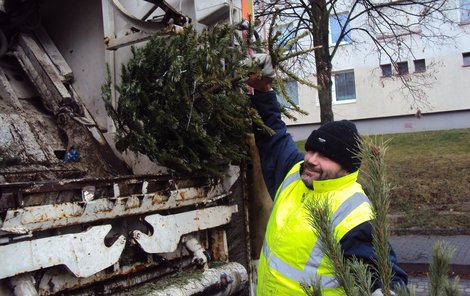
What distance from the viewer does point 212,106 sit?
2.60 metres

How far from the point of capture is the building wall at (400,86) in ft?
56.6

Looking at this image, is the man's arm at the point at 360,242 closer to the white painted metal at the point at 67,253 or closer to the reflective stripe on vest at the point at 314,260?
the reflective stripe on vest at the point at 314,260

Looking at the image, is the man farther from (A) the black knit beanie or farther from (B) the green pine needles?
(B) the green pine needles

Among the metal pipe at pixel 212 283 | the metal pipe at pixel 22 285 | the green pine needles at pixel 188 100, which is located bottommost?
the metal pipe at pixel 212 283

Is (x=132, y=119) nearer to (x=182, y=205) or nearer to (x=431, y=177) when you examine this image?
(x=182, y=205)

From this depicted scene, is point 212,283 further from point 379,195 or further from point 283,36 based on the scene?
point 283,36

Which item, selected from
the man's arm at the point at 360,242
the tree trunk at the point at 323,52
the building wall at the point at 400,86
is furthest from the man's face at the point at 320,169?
the building wall at the point at 400,86

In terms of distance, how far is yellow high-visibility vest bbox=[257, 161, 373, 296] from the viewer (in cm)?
181

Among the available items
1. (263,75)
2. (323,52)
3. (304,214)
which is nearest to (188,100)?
(263,75)

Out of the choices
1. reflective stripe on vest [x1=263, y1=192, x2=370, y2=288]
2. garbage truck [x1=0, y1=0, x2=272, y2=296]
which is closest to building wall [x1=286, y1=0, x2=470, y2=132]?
garbage truck [x1=0, y1=0, x2=272, y2=296]

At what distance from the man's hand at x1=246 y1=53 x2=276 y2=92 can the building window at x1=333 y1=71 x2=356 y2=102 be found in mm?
17173

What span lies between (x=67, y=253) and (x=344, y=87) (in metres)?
18.4

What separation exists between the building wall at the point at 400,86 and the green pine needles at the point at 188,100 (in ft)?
47.0

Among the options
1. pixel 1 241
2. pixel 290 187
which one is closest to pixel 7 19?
pixel 1 241
